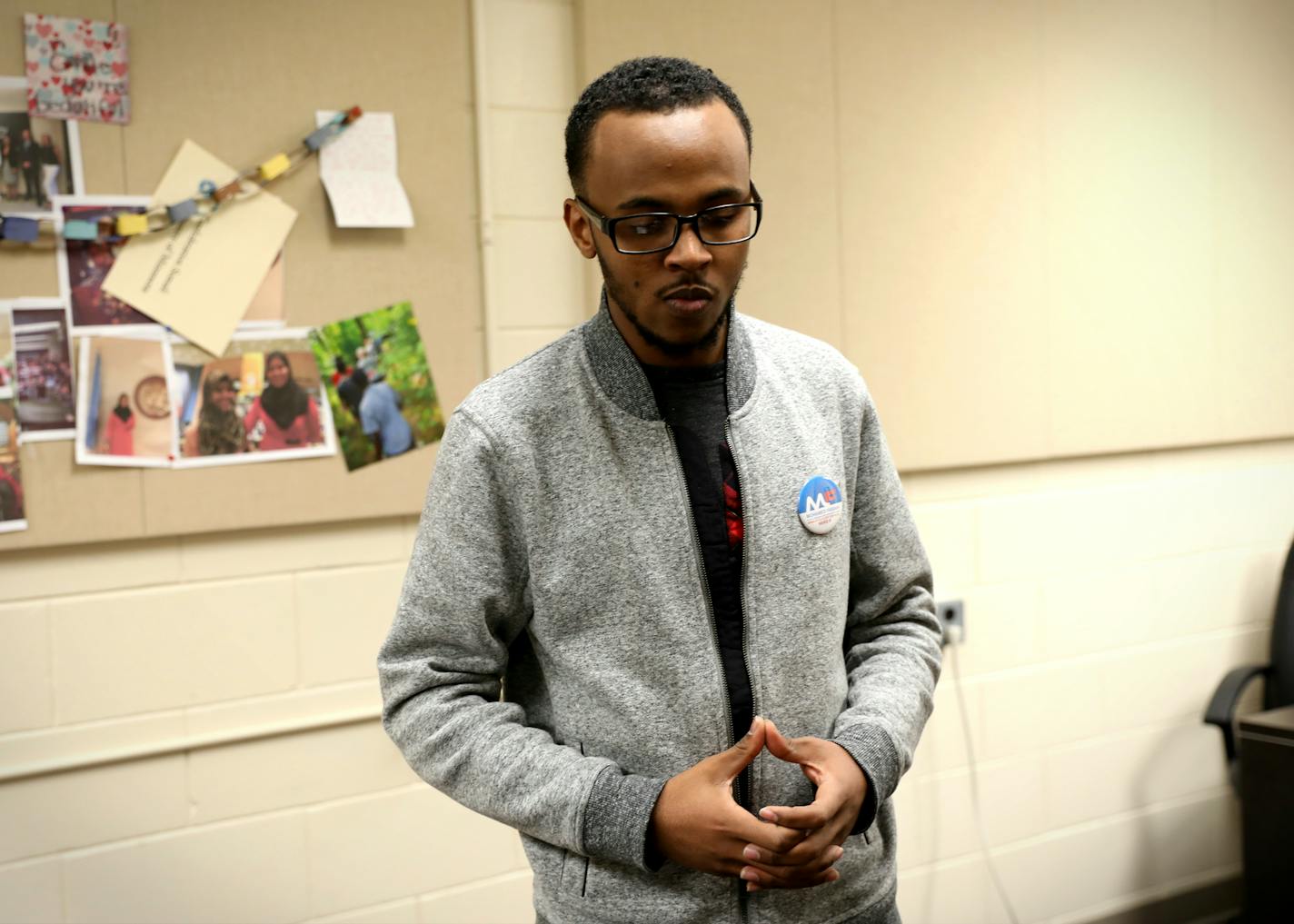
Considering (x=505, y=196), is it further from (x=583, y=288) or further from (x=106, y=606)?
(x=106, y=606)

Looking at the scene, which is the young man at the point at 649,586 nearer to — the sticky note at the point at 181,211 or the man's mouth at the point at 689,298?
the man's mouth at the point at 689,298

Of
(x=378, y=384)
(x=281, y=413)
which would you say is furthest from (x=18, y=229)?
(x=378, y=384)

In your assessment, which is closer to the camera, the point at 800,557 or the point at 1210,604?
the point at 800,557

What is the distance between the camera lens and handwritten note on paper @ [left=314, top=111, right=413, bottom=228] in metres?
1.87

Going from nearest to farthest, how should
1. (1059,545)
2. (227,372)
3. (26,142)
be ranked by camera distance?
(26,142) < (227,372) < (1059,545)

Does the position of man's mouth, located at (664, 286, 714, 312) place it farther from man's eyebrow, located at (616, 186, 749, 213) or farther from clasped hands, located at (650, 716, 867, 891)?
clasped hands, located at (650, 716, 867, 891)

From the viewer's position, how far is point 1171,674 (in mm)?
2824

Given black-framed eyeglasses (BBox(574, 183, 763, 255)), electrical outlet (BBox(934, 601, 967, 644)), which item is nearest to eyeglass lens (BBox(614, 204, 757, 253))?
black-framed eyeglasses (BBox(574, 183, 763, 255))

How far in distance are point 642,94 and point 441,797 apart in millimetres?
1373

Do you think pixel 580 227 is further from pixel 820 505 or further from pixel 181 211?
pixel 181 211

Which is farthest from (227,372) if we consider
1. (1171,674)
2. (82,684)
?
(1171,674)

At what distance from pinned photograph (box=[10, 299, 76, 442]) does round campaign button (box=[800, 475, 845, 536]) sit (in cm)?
116

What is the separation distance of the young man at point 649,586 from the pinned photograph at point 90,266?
874mm

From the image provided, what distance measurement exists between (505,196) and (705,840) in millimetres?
1336
